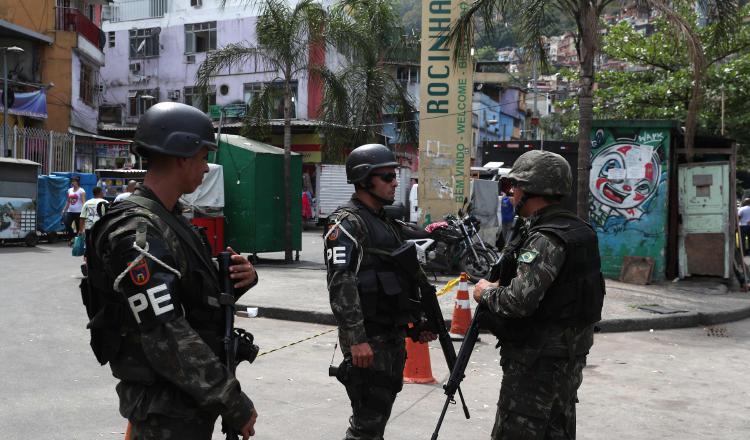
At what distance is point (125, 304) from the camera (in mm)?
2285

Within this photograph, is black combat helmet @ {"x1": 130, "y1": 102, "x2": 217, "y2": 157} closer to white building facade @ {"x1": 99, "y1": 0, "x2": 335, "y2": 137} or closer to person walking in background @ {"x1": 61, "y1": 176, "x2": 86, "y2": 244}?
person walking in background @ {"x1": 61, "y1": 176, "x2": 86, "y2": 244}

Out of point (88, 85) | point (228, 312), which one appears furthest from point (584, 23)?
point (88, 85)

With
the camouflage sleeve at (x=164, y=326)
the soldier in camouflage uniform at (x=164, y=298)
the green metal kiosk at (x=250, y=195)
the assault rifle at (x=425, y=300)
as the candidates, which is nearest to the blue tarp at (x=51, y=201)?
the green metal kiosk at (x=250, y=195)

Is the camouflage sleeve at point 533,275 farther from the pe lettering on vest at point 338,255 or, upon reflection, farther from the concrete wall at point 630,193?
the concrete wall at point 630,193

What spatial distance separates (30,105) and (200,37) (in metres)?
12.5

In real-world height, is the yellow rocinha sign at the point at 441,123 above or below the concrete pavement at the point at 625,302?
above

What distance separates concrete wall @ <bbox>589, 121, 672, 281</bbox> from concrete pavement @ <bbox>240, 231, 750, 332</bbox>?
0.66 meters

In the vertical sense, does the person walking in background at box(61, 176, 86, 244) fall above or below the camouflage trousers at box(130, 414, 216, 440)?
above

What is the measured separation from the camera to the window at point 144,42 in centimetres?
3819

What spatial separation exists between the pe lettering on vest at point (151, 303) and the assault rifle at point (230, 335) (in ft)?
0.86

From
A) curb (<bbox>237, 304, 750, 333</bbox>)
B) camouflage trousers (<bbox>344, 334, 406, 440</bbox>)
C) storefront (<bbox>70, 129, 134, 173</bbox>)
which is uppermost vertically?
storefront (<bbox>70, 129, 134, 173</bbox>)

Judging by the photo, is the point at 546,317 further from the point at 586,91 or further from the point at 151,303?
the point at 586,91

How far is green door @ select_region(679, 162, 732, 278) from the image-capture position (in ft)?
42.0

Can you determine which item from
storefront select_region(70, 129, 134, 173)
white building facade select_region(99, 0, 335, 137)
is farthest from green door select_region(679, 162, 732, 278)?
white building facade select_region(99, 0, 335, 137)
